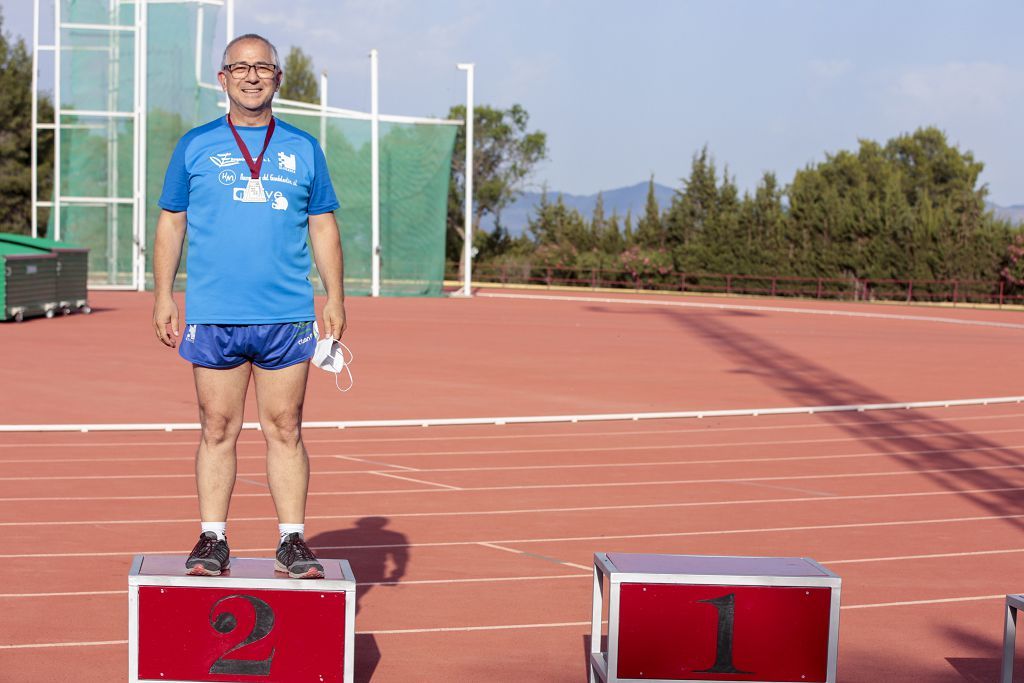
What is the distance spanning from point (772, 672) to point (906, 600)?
2.15 meters

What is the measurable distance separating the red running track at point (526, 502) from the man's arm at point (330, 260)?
1.24 meters

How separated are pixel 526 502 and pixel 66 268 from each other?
65.5 ft

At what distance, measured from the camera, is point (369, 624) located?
18.4 feet

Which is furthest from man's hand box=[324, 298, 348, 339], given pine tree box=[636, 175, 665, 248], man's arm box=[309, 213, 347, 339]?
pine tree box=[636, 175, 665, 248]

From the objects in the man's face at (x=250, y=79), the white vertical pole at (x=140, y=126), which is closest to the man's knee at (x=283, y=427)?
the man's face at (x=250, y=79)

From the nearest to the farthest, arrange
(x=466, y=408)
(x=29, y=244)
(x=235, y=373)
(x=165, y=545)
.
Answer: (x=235, y=373), (x=165, y=545), (x=466, y=408), (x=29, y=244)

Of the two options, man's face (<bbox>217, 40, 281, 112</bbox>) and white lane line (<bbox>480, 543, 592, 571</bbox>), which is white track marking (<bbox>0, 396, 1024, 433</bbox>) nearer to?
white lane line (<bbox>480, 543, 592, 571</bbox>)

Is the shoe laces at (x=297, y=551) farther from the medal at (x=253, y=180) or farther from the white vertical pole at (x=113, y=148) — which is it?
the white vertical pole at (x=113, y=148)

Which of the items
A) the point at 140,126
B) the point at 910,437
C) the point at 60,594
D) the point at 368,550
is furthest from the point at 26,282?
the point at 60,594

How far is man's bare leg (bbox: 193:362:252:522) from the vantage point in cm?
484

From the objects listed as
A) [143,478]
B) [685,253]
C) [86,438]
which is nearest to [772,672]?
[143,478]

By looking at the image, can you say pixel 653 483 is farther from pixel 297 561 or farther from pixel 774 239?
pixel 774 239

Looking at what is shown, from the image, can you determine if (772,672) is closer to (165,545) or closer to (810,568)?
(810,568)

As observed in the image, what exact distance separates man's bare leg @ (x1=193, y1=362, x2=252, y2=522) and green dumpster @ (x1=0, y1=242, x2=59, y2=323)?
19.9 metres
